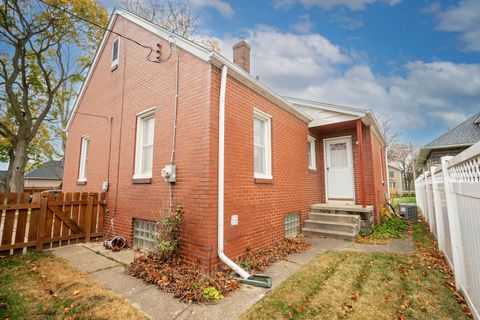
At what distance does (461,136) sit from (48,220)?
67.8ft

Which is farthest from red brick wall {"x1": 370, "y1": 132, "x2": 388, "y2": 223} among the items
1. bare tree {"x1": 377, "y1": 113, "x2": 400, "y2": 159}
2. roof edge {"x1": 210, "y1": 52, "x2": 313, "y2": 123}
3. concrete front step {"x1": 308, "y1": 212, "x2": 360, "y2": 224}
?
bare tree {"x1": 377, "y1": 113, "x2": 400, "y2": 159}

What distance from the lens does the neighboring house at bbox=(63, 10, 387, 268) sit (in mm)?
4340

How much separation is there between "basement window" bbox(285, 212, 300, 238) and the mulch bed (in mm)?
1659

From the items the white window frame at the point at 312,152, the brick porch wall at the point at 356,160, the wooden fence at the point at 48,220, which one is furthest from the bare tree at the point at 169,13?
the wooden fence at the point at 48,220

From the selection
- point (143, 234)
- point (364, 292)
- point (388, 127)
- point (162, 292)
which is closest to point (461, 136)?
point (364, 292)

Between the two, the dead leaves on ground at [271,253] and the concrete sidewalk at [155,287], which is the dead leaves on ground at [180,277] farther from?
the dead leaves on ground at [271,253]

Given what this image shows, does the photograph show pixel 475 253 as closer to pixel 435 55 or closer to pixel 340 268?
pixel 340 268

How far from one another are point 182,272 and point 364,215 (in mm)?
5759

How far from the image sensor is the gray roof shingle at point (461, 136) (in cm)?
1342

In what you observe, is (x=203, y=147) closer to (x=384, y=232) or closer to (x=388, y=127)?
(x=384, y=232)

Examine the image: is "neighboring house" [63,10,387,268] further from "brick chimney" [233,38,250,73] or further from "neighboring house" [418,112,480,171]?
"neighboring house" [418,112,480,171]

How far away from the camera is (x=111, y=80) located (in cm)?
746

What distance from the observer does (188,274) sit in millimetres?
3771

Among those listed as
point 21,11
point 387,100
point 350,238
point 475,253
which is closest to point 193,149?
point 475,253
